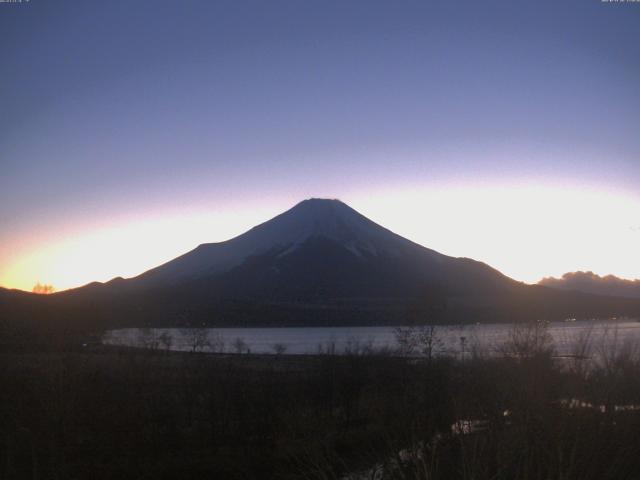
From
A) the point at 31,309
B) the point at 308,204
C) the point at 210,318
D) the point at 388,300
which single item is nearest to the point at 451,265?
the point at 388,300

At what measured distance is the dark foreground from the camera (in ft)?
27.7

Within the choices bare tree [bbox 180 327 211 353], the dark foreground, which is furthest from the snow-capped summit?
the dark foreground

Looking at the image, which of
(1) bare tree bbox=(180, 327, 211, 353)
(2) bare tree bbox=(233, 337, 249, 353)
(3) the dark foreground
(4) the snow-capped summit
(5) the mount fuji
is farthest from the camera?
(4) the snow-capped summit

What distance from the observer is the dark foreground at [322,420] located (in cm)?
844

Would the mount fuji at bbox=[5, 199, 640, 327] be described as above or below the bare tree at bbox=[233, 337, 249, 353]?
above

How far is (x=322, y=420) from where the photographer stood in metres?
23.5

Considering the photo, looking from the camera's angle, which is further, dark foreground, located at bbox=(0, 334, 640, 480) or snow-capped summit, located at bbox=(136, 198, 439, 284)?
snow-capped summit, located at bbox=(136, 198, 439, 284)

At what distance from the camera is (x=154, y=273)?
501 feet

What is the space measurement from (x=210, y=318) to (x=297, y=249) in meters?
62.6

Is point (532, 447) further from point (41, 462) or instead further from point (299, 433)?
point (299, 433)

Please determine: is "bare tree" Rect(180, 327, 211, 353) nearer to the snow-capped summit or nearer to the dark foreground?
the dark foreground

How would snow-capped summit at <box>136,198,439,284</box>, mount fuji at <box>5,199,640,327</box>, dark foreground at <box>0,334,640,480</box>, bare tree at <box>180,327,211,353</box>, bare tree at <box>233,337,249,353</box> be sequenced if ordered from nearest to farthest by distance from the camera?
Result: dark foreground at <box>0,334,640,480</box> < bare tree at <box>233,337,249,353</box> < bare tree at <box>180,327,211,353</box> < mount fuji at <box>5,199,640,327</box> < snow-capped summit at <box>136,198,439,284</box>

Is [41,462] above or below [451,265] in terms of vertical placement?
below

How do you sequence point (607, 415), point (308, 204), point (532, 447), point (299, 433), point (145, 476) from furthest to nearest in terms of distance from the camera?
point (308, 204) < point (299, 433) < point (145, 476) < point (607, 415) < point (532, 447)
